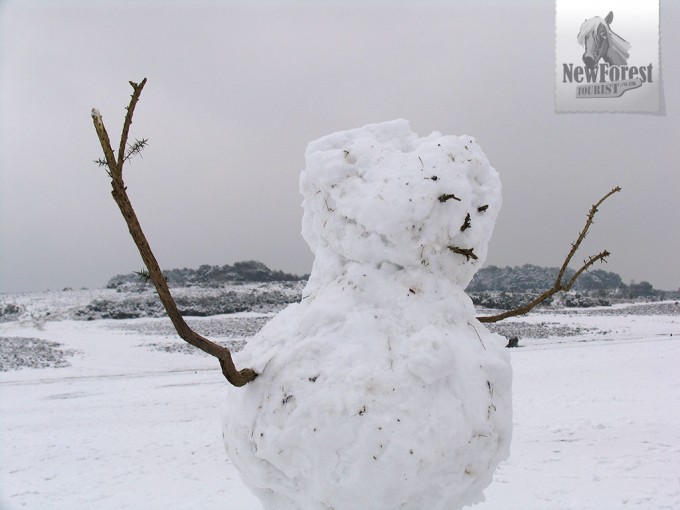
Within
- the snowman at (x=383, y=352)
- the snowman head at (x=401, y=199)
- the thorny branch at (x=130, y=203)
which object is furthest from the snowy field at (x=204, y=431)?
the thorny branch at (x=130, y=203)

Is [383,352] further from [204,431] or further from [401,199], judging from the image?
[204,431]

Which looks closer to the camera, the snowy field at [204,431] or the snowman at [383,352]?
the snowman at [383,352]

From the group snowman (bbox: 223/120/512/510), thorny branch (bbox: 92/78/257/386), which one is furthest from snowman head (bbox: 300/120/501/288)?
thorny branch (bbox: 92/78/257/386)

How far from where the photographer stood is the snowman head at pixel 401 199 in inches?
112

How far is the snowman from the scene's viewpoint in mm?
2541

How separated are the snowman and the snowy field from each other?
302 cm

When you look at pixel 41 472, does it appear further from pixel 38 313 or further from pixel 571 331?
pixel 38 313

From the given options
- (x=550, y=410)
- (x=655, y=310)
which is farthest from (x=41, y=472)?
(x=655, y=310)

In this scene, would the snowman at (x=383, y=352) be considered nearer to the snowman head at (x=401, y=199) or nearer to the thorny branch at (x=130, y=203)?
the snowman head at (x=401, y=199)

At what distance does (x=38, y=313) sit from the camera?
26391mm

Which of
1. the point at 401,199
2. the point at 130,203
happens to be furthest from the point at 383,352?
the point at 130,203

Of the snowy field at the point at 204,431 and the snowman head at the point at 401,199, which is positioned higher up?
the snowman head at the point at 401,199

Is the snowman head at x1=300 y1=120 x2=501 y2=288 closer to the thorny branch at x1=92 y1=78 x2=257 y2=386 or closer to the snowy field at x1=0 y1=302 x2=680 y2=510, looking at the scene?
the thorny branch at x1=92 y1=78 x2=257 y2=386

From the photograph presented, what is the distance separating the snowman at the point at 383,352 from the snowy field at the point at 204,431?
302cm
